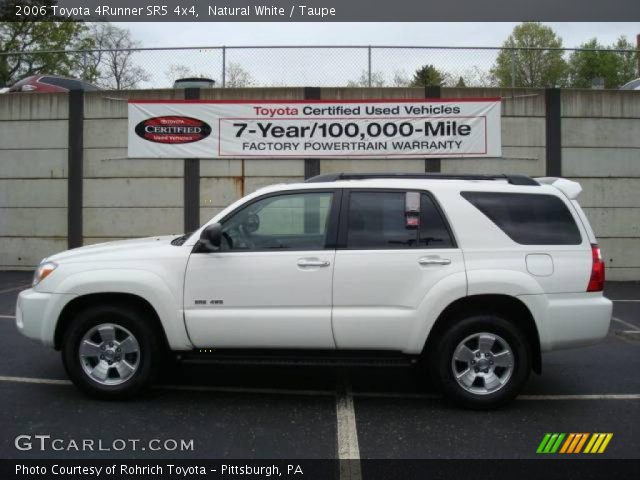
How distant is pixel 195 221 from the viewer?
13586mm

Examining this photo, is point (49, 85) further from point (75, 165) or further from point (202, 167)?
point (202, 167)

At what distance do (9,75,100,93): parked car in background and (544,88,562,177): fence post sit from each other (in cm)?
1076

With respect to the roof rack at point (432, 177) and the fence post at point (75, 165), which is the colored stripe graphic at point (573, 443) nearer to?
the roof rack at point (432, 177)

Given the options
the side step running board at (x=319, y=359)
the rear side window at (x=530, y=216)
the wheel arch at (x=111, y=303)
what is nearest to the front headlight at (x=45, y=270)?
the wheel arch at (x=111, y=303)

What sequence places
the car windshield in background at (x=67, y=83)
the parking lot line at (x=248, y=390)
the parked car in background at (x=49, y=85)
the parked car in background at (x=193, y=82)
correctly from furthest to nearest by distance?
1. the car windshield in background at (x=67, y=83)
2. the parked car in background at (x=49, y=85)
3. the parked car in background at (x=193, y=82)
4. the parking lot line at (x=248, y=390)

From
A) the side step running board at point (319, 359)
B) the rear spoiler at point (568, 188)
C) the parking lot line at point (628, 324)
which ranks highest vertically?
the rear spoiler at point (568, 188)

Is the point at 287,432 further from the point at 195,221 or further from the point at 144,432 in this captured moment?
the point at 195,221

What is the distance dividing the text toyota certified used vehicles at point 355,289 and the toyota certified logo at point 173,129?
8.91 meters

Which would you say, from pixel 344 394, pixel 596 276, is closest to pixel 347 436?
pixel 344 394

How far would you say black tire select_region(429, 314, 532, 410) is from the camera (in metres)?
4.68

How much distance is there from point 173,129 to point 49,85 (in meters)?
4.14

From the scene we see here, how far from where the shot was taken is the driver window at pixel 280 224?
4.86 metres

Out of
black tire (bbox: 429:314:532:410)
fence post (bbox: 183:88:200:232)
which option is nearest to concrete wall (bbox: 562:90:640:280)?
fence post (bbox: 183:88:200:232)

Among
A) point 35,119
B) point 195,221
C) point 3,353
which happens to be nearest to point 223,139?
point 195,221
